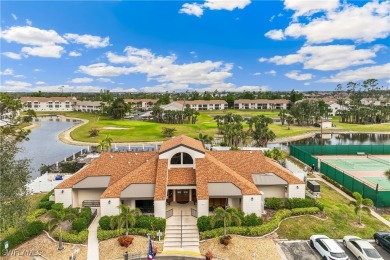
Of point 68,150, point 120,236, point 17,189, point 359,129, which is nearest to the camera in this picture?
point 17,189

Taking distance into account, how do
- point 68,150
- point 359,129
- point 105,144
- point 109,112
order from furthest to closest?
point 109,112
point 359,129
point 68,150
point 105,144

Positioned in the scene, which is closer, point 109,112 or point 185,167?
point 185,167

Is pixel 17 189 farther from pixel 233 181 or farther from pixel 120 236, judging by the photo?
pixel 233 181

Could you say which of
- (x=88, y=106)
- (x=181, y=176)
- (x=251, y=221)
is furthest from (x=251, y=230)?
(x=88, y=106)

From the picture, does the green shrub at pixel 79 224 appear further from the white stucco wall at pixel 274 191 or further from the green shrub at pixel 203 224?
the white stucco wall at pixel 274 191

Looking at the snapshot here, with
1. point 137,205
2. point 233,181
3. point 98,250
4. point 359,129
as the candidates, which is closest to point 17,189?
point 98,250

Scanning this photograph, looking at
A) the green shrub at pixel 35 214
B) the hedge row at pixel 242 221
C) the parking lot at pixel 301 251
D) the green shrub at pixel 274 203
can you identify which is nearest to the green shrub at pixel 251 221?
the hedge row at pixel 242 221
